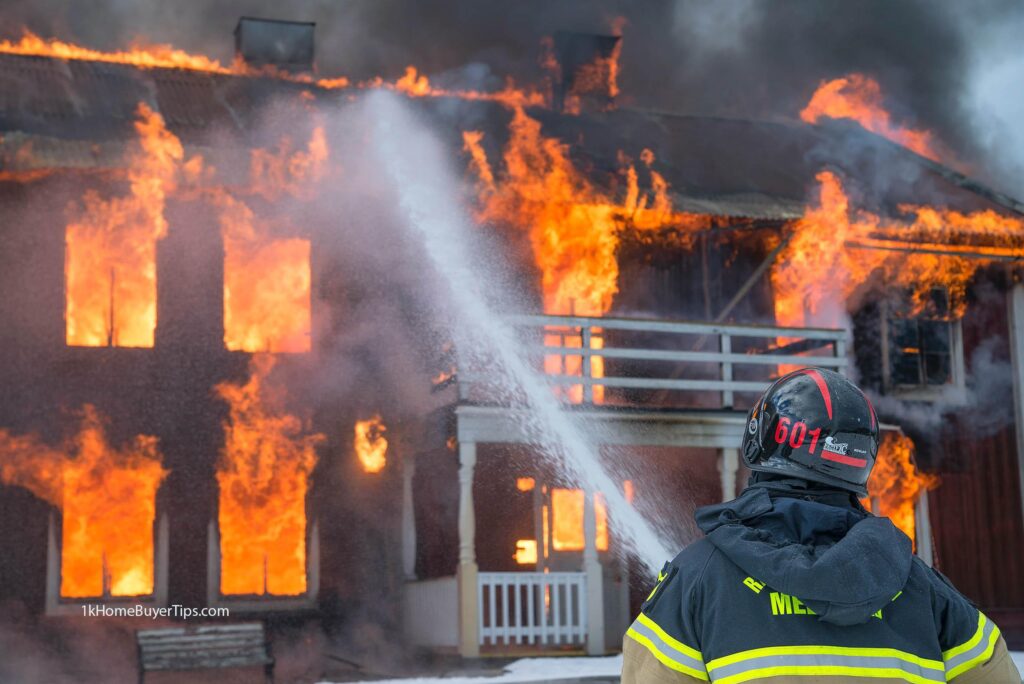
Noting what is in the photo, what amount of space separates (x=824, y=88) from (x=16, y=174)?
1254 centimetres

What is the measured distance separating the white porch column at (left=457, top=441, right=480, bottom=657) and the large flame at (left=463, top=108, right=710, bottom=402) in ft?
6.34

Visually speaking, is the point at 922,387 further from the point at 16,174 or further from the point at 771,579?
the point at 771,579

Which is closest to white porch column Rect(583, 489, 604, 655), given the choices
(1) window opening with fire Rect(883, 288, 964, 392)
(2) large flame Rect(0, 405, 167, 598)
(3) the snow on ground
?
(3) the snow on ground

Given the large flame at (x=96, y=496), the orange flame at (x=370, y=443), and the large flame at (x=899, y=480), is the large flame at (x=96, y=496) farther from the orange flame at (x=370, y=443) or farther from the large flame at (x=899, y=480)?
the large flame at (x=899, y=480)

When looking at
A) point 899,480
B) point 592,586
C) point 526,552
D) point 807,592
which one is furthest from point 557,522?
point 807,592

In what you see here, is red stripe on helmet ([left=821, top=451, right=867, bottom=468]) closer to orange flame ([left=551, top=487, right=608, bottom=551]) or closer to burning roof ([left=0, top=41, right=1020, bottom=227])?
burning roof ([left=0, top=41, right=1020, bottom=227])

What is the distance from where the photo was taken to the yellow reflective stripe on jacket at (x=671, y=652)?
8.14 feet

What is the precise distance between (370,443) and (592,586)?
3310mm

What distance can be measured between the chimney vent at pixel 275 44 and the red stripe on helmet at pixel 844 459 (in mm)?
16358

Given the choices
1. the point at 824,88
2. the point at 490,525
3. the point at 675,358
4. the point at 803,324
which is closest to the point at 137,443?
the point at 490,525

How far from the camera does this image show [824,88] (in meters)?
20.9

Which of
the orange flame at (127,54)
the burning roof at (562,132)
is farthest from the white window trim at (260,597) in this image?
the orange flame at (127,54)

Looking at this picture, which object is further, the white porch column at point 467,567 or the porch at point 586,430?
the porch at point 586,430

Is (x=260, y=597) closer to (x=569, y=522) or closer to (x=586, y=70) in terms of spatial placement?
(x=569, y=522)
